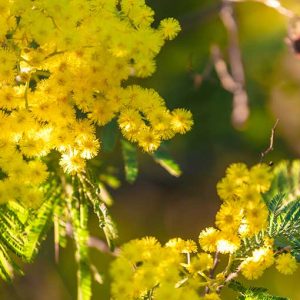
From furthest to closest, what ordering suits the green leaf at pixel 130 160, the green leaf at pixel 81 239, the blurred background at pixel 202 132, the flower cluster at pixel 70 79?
the blurred background at pixel 202 132, the green leaf at pixel 130 160, the green leaf at pixel 81 239, the flower cluster at pixel 70 79

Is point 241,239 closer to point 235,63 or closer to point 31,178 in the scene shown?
point 31,178

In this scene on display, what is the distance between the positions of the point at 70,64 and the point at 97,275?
0.59 meters

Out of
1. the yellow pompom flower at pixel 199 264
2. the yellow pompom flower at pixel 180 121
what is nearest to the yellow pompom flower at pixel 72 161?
the yellow pompom flower at pixel 180 121

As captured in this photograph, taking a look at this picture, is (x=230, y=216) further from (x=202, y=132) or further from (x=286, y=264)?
(x=202, y=132)

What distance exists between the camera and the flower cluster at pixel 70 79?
1263mm

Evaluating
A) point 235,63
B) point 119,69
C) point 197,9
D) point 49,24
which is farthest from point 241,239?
point 197,9

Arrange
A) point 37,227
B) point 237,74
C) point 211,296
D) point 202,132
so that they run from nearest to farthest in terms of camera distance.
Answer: point 211,296, point 37,227, point 237,74, point 202,132

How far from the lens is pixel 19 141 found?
131cm

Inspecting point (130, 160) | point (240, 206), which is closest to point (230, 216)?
point (240, 206)

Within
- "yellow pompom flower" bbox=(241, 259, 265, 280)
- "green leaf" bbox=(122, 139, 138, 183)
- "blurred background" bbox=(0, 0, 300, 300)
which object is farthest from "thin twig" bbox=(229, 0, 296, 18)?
"yellow pompom flower" bbox=(241, 259, 265, 280)

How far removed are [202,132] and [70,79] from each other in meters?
1.55

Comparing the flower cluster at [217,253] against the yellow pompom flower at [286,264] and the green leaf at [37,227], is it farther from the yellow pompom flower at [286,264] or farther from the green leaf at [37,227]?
the green leaf at [37,227]

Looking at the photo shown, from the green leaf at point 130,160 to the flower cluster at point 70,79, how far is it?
371 millimetres

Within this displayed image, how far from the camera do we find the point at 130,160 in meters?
1.77
